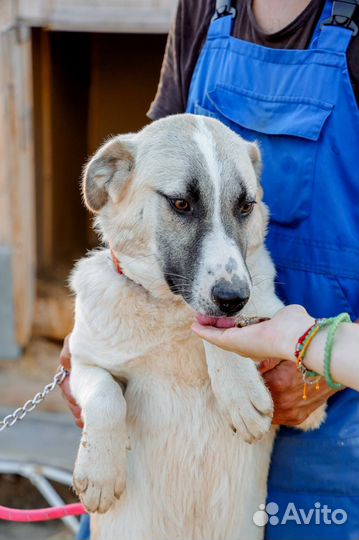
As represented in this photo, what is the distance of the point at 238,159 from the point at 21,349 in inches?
170

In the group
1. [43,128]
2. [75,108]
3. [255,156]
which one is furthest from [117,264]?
[75,108]

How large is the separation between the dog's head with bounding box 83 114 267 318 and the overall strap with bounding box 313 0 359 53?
0.36 metres

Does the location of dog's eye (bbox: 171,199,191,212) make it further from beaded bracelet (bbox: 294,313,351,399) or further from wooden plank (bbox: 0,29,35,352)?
wooden plank (bbox: 0,29,35,352)

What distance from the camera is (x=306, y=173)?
2.12 metres

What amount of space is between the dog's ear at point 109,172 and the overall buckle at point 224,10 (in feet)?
1.63

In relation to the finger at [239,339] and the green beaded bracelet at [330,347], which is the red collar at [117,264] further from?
the green beaded bracelet at [330,347]

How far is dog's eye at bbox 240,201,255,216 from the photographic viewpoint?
6.98 feet

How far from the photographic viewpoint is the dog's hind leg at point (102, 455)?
198 centimetres

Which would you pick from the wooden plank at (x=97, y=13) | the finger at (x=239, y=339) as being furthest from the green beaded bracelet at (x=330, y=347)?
the wooden plank at (x=97, y=13)

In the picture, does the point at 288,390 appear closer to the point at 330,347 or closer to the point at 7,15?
the point at 330,347

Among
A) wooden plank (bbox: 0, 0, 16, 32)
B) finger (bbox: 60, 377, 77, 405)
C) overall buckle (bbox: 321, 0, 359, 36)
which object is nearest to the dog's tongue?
finger (bbox: 60, 377, 77, 405)

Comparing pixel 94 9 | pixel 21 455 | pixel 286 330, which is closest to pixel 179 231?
pixel 286 330

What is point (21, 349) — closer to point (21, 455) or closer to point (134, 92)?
point (21, 455)

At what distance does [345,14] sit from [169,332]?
1.01 m
